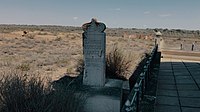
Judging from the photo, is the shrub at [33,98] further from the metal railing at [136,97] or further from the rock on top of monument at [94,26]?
the rock on top of monument at [94,26]

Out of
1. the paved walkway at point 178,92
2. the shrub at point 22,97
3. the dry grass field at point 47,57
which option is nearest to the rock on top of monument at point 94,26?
the shrub at point 22,97

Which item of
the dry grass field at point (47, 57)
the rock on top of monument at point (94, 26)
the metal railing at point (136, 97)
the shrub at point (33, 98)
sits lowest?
the dry grass field at point (47, 57)

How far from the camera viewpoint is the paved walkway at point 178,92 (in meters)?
5.57

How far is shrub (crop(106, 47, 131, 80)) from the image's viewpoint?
9.59m

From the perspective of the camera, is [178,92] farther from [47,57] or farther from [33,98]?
[47,57]

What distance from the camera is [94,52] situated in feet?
20.1

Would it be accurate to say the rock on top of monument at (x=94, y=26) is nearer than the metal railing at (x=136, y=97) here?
No

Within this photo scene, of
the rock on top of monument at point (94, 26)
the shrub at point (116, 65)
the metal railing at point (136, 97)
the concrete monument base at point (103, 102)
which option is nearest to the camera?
the metal railing at point (136, 97)

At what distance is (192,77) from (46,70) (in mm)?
7884

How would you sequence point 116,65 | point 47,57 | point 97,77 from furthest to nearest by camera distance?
point 47,57 < point 116,65 < point 97,77

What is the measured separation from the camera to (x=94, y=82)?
6.27m

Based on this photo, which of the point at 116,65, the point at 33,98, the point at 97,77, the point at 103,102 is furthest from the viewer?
the point at 116,65

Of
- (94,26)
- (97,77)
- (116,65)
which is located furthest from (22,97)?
(116,65)

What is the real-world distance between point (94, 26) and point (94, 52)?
62 centimetres
